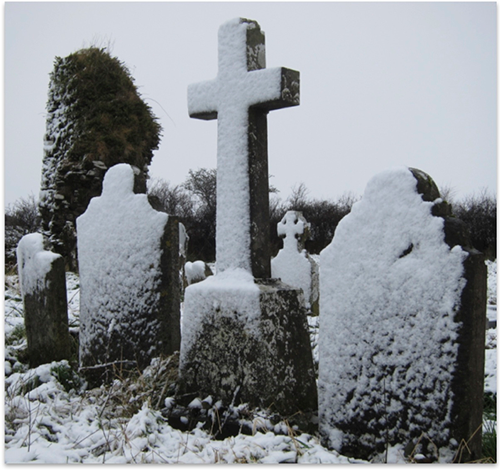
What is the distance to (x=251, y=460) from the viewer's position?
7.45 feet

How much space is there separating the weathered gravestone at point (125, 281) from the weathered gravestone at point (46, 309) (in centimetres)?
29

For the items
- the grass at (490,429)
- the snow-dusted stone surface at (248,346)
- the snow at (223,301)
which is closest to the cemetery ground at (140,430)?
the grass at (490,429)

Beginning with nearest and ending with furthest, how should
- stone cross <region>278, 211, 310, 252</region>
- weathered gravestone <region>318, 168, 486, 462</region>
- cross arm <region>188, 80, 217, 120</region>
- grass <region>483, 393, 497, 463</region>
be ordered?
1. weathered gravestone <region>318, 168, 486, 462</region>
2. grass <region>483, 393, 497, 463</region>
3. cross arm <region>188, 80, 217, 120</region>
4. stone cross <region>278, 211, 310, 252</region>

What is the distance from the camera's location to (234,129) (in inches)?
116

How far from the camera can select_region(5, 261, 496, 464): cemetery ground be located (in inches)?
92.4

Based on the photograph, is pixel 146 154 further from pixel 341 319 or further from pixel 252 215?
pixel 341 319

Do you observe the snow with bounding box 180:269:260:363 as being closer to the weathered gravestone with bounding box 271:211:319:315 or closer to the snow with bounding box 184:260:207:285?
the weathered gravestone with bounding box 271:211:319:315

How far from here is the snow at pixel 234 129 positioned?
2.88 metres

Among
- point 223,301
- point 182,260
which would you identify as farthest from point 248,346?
point 182,260

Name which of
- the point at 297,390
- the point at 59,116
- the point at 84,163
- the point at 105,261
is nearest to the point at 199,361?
the point at 297,390

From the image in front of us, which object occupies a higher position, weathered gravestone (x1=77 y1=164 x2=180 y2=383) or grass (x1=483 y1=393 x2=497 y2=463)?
weathered gravestone (x1=77 y1=164 x2=180 y2=383)

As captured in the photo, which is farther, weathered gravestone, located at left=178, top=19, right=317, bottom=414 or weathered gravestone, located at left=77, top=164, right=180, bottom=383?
weathered gravestone, located at left=77, top=164, right=180, bottom=383

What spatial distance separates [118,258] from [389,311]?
2.05 metres

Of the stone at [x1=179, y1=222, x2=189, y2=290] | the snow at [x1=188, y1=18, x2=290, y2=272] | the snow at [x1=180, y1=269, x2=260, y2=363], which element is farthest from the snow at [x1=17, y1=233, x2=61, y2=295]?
the stone at [x1=179, y1=222, x2=189, y2=290]
